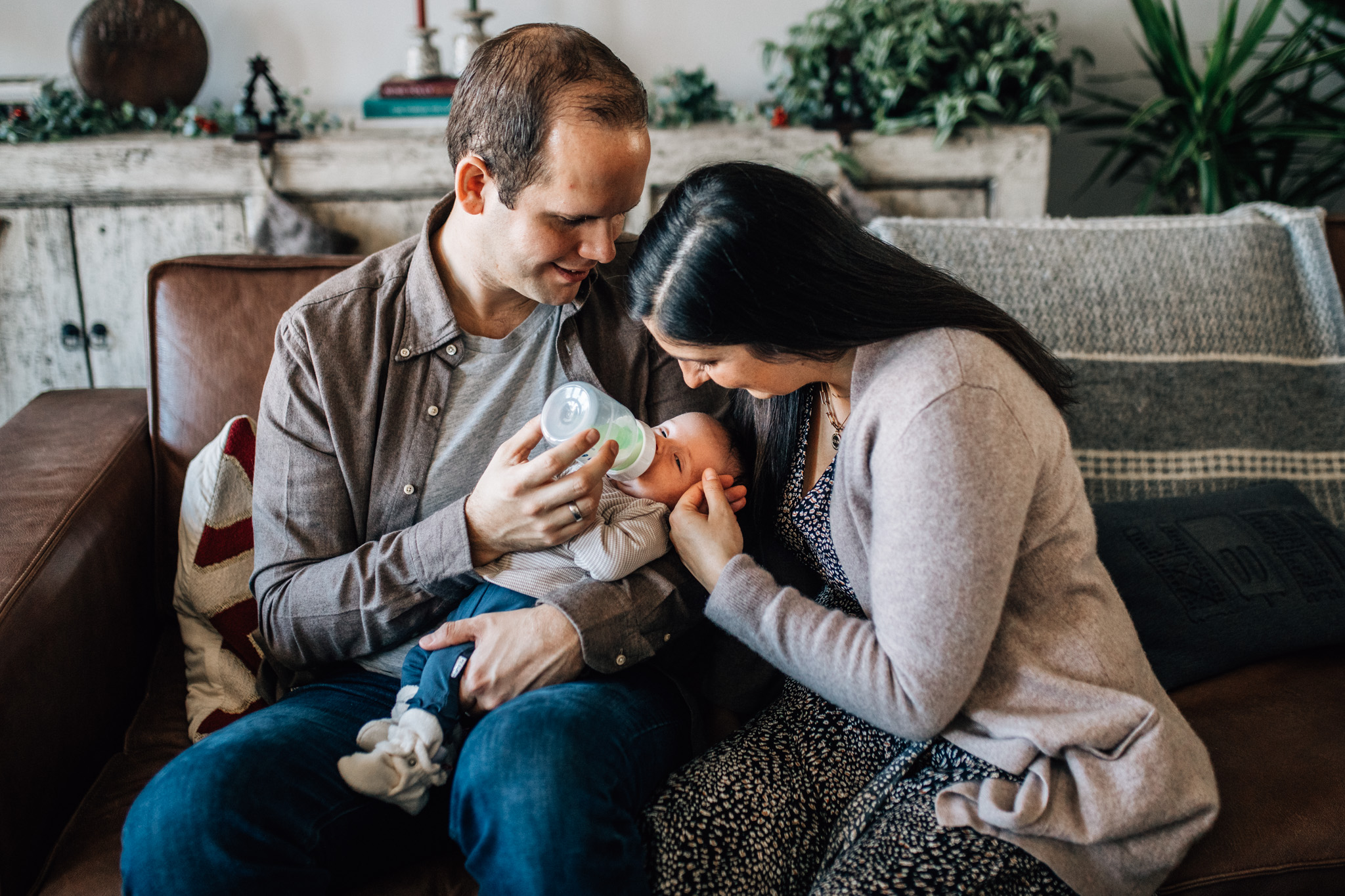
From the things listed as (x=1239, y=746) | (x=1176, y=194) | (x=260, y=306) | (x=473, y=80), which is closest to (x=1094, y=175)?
(x=1176, y=194)

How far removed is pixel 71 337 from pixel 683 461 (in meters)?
1.80

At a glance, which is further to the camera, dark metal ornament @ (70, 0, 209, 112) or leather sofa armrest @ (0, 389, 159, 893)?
dark metal ornament @ (70, 0, 209, 112)

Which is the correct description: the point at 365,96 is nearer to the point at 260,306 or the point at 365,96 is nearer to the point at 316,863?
the point at 260,306

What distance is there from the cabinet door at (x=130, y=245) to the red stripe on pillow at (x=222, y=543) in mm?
1094

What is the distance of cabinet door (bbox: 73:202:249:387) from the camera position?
2.19m

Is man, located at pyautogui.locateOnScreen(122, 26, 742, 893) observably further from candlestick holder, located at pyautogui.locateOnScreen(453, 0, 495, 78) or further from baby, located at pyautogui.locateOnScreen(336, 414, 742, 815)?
candlestick holder, located at pyautogui.locateOnScreen(453, 0, 495, 78)

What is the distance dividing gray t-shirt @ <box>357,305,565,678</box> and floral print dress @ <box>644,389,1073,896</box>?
0.43m

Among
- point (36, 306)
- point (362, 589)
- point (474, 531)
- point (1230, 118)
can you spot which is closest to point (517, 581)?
point (474, 531)

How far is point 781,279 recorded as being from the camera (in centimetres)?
101

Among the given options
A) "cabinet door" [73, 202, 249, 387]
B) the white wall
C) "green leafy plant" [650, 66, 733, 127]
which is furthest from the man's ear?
the white wall

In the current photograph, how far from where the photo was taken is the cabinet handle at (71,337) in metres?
2.25

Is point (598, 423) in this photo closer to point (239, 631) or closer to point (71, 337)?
point (239, 631)

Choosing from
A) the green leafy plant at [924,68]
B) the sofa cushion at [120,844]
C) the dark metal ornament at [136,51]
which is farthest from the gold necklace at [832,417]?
the dark metal ornament at [136,51]

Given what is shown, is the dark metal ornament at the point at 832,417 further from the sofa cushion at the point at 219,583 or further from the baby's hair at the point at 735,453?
the sofa cushion at the point at 219,583
